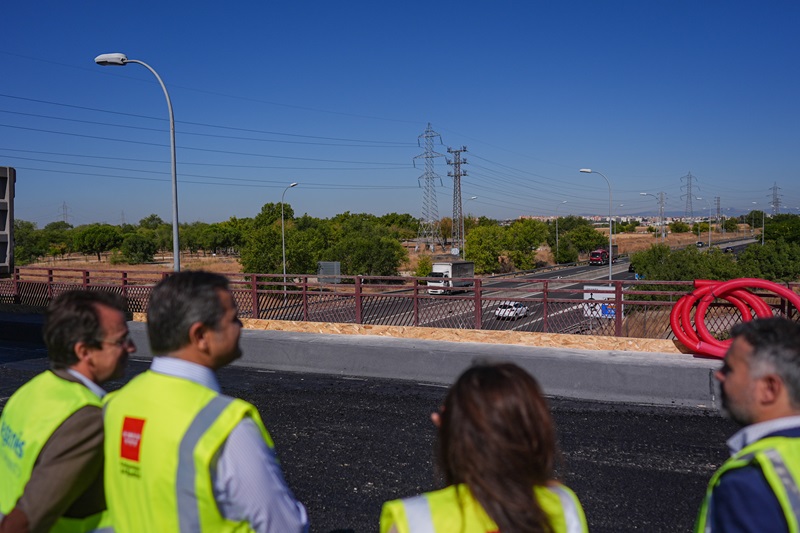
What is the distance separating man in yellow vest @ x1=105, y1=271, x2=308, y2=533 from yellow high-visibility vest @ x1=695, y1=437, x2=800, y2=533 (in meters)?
1.33

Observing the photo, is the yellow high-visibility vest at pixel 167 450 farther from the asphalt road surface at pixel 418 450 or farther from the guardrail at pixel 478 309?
the guardrail at pixel 478 309

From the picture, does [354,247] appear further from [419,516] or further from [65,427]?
[419,516]

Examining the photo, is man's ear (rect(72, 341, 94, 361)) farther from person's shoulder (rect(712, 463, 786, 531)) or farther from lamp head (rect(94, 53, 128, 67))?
lamp head (rect(94, 53, 128, 67))

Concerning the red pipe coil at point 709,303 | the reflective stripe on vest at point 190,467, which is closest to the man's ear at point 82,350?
the reflective stripe on vest at point 190,467

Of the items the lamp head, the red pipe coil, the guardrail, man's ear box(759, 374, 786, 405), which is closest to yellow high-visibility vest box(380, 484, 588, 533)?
man's ear box(759, 374, 786, 405)

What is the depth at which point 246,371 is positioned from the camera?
35.1 feet

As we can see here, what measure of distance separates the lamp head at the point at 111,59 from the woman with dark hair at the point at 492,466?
18.6 meters

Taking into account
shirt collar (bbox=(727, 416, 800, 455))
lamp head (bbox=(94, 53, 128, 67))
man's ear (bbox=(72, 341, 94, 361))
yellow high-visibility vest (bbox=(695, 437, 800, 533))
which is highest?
lamp head (bbox=(94, 53, 128, 67))

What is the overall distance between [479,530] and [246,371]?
30.4ft

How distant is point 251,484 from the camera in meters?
2.02

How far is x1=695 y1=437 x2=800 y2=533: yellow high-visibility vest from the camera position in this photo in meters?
1.88

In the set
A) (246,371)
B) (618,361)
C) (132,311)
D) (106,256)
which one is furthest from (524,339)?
(106,256)

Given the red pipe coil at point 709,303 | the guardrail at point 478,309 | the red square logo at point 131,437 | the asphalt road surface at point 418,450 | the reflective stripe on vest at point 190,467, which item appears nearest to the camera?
the reflective stripe on vest at point 190,467

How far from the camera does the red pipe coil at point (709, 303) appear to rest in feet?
30.5
